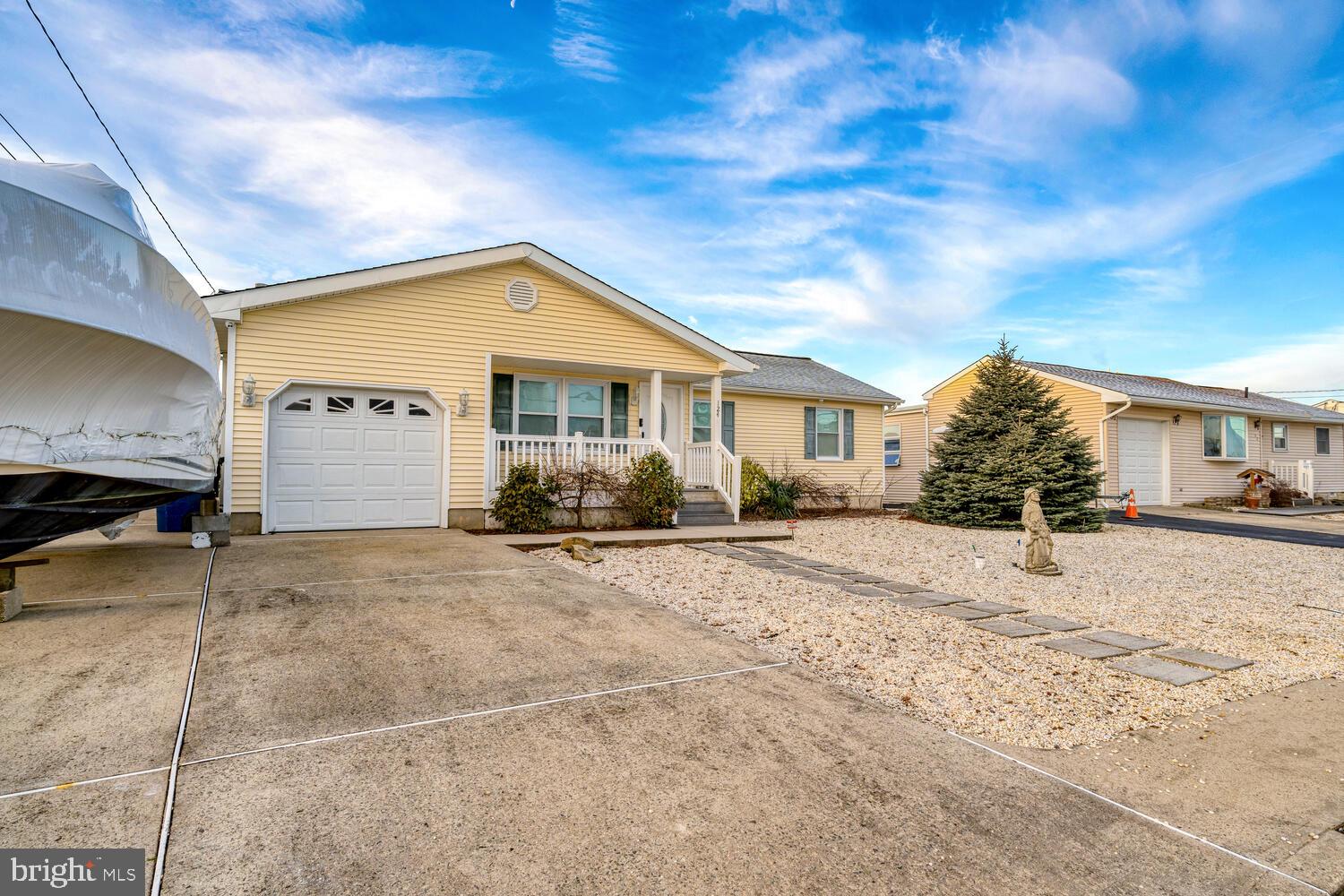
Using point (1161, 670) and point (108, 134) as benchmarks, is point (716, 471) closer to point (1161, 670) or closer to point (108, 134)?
point (1161, 670)

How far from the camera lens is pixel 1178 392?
19500mm

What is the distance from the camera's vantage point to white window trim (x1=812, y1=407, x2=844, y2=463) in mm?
15523

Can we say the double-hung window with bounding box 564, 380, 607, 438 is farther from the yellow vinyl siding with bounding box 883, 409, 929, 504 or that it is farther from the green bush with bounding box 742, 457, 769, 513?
the yellow vinyl siding with bounding box 883, 409, 929, 504

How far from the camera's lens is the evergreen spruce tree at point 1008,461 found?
11992 millimetres

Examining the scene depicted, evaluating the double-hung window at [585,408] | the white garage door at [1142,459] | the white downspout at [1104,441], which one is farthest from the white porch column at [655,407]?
the white garage door at [1142,459]

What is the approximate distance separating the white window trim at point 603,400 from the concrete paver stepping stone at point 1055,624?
788 cm

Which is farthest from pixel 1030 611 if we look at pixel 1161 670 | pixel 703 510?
pixel 703 510

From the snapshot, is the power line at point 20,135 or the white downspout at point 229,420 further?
the white downspout at point 229,420

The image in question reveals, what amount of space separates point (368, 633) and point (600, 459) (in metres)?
6.61

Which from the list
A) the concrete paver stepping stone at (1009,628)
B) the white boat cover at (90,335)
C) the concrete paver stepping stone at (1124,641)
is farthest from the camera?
the concrete paver stepping stone at (1009,628)

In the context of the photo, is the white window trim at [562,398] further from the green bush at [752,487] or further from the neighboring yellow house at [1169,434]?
the neighboring yellow house at [1169,434]

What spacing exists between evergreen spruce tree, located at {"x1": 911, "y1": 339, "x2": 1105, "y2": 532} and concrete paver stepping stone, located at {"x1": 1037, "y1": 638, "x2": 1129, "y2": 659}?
828 cm

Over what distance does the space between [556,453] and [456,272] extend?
3287 mm

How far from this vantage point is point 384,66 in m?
10.6
